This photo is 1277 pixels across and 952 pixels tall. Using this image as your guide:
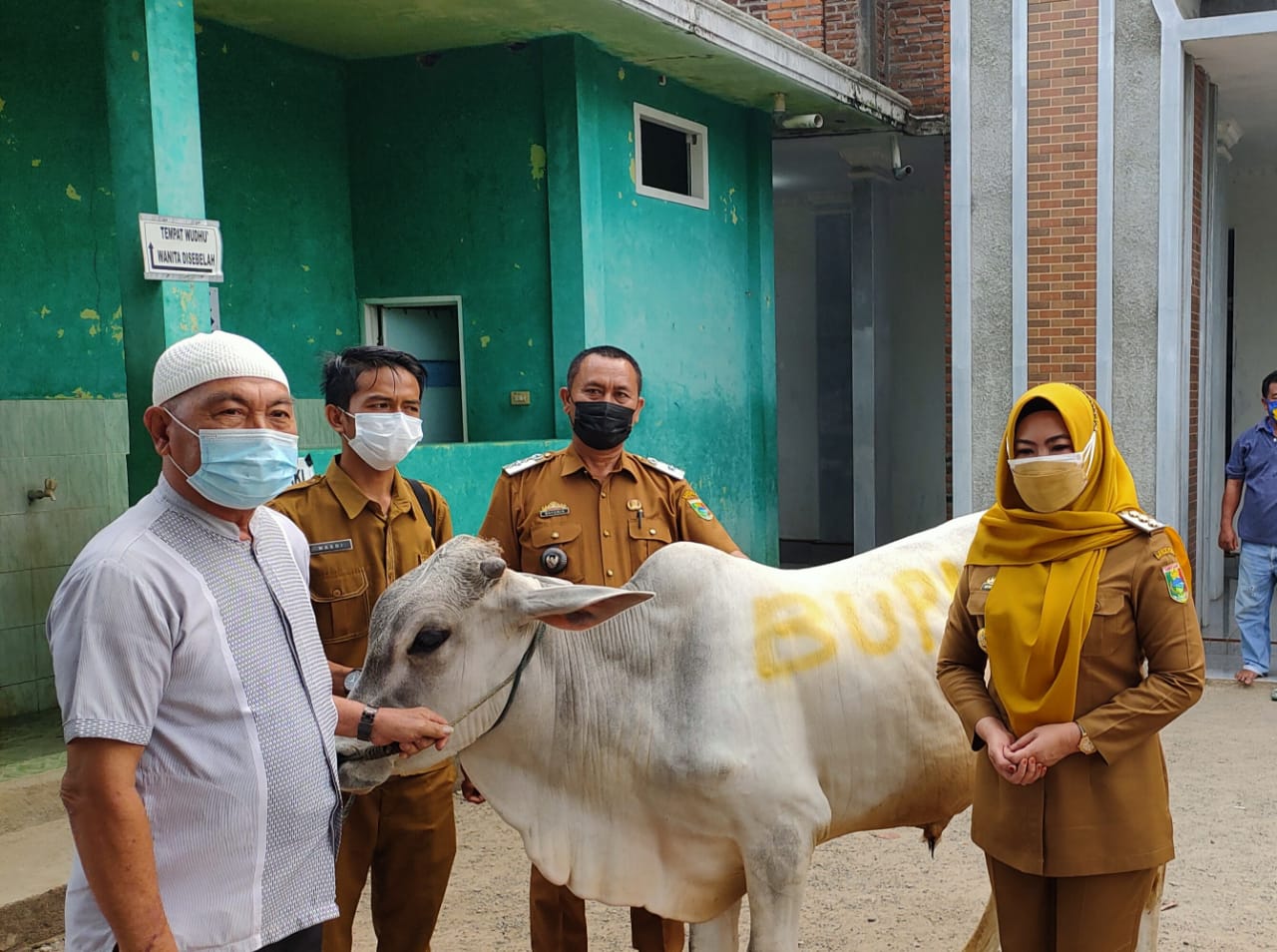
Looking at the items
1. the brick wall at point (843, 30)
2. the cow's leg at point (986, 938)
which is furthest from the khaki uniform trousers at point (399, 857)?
the brick wall at point (843, 30)

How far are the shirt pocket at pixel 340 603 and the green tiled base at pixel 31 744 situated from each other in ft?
7.91

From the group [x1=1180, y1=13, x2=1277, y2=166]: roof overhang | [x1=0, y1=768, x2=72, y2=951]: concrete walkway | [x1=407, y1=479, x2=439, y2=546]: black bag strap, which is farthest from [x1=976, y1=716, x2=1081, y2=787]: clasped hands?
[x1=1180, y1=13, x2=1277, y2=166]: roof overhang

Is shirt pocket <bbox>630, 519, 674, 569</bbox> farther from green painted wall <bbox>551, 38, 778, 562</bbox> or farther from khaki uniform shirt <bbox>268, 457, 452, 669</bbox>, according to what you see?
green painted wall <bbox>551, 38, 778, 562</bbox>

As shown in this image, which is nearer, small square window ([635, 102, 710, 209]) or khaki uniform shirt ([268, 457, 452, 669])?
khaki uniform shirt ([268, 457, 452, 669])

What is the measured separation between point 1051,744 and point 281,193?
22.2ft

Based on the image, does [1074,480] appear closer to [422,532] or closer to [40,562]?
[422,532]

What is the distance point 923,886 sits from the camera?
15.3 feet

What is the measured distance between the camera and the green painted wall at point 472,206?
8.31 metres

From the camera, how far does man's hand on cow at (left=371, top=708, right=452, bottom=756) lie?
2500mm

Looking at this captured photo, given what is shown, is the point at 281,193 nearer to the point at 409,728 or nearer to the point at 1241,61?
the point at 409,728

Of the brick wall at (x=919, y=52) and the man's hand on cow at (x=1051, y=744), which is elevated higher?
the brick wall at (x=919, y=52)

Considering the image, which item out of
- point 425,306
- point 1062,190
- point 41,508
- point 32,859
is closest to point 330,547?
point 32,859

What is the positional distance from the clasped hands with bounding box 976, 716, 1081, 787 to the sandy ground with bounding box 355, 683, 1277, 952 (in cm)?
187

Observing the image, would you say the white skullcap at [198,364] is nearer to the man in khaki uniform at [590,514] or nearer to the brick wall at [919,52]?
the man in khaki uniform at [590,514]
